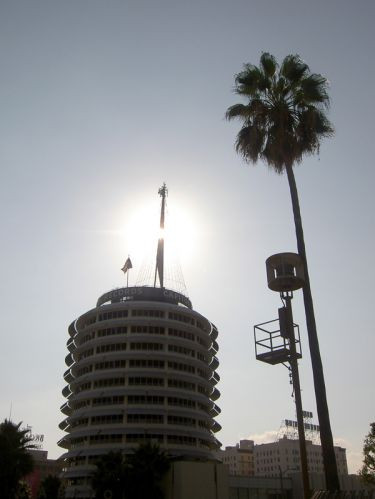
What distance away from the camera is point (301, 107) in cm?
2578

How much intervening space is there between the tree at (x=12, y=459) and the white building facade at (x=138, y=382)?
20.3 meters

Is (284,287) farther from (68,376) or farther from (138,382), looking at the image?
(68,376)

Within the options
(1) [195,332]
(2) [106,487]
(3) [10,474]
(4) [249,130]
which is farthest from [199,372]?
(4) [249,130]

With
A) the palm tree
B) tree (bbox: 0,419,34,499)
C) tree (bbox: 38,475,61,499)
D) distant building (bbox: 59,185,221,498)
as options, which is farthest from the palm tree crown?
tree (bbox: 38,475,61,499)

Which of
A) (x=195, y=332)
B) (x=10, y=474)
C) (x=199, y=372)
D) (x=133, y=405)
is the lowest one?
(x=10, y=474)

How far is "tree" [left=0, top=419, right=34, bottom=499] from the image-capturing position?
48.3 m

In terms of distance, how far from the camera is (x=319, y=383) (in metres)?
20.1

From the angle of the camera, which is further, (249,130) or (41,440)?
(41,440)

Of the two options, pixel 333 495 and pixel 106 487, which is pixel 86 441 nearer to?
pixel 106 487

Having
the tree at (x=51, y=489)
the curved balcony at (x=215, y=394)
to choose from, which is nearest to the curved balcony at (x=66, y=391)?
the tree at (x=51, y=489)

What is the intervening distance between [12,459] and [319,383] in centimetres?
4036

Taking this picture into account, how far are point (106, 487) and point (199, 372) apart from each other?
3157cm

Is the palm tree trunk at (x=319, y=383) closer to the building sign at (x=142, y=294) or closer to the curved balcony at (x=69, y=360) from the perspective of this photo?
the building sign at (x=142, y=294)

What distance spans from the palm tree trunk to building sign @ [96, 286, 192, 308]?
63.8 meters
